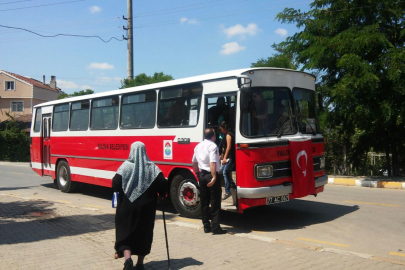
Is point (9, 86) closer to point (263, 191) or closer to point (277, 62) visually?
point (277, 62)

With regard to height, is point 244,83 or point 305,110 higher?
point 244,83

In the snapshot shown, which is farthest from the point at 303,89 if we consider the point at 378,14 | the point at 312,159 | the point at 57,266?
the point at 378,14

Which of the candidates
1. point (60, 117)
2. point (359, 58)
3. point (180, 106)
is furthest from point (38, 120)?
point (359, 58)

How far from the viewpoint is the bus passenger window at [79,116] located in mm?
12164

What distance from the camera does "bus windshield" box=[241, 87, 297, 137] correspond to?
24.3 ft

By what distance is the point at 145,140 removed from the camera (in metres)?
9.66

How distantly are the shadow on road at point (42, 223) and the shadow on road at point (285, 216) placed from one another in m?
2.65

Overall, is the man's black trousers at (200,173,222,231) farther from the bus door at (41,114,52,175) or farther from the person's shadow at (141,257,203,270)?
the bus door at (41,114,52,175)

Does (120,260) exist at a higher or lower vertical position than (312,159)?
lower

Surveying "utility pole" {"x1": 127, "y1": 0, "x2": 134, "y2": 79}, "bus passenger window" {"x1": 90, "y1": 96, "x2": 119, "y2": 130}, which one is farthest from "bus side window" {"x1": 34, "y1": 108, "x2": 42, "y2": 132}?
"utility pole" {"x1": 127, "y1": 0, "x2": 134, "y2": 79}

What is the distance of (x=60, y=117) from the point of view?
13.5m

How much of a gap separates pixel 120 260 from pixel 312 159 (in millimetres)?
4378

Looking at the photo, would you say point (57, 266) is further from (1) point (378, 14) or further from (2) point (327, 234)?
(1) point (378, 14)

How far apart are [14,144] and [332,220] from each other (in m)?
34.2
